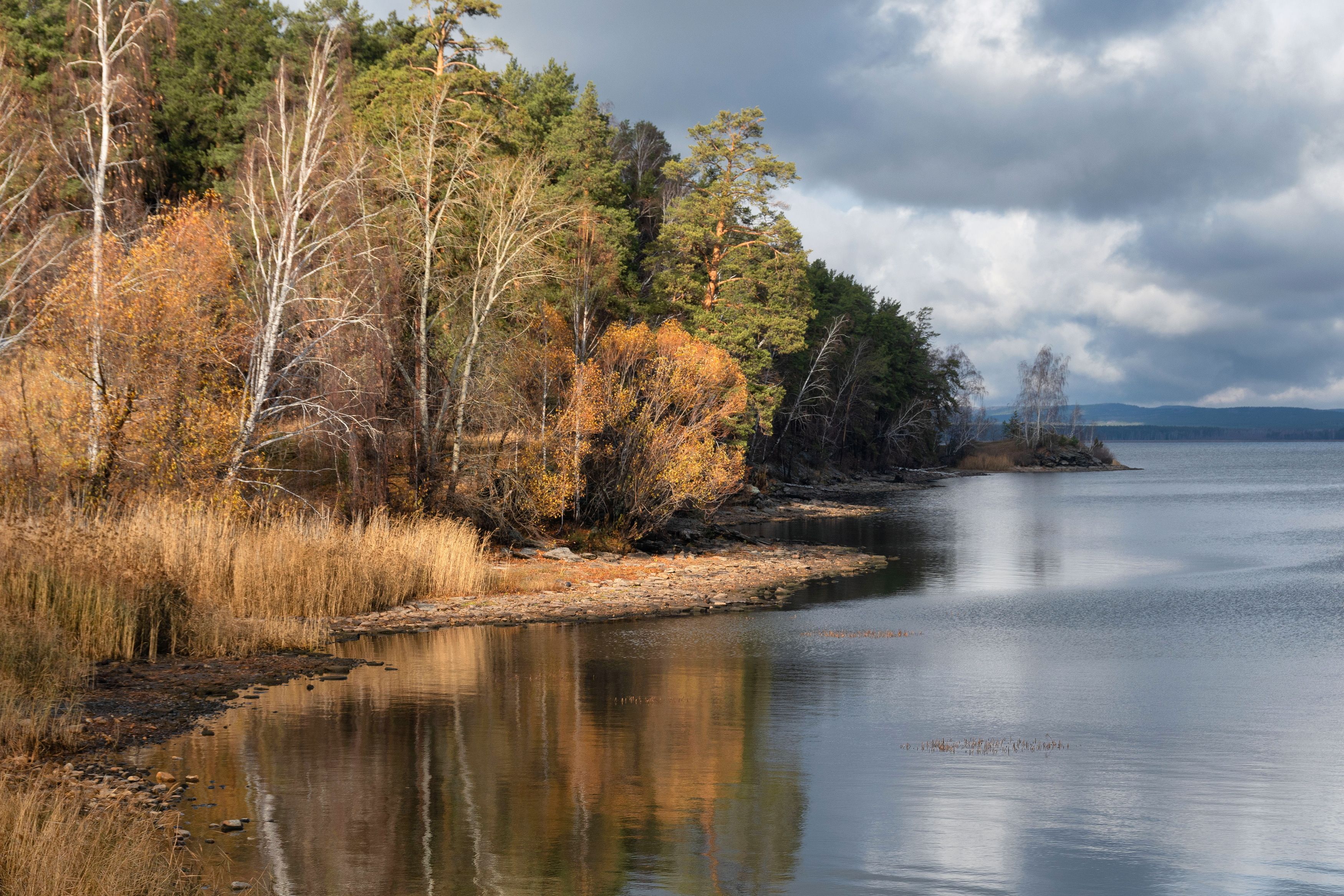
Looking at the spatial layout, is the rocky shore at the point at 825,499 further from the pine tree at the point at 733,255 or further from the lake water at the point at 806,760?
the lake water at the point at 806,760

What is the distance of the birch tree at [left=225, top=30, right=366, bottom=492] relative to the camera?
2427cm

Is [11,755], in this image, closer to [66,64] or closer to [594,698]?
[594,698]

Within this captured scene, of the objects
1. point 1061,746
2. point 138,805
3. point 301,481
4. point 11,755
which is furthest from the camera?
point 301,481

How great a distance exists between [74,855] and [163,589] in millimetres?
10974

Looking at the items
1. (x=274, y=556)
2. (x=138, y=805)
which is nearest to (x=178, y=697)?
(x=138, y=805)

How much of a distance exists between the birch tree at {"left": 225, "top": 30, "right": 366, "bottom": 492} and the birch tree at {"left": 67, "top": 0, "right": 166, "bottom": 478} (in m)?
2.90

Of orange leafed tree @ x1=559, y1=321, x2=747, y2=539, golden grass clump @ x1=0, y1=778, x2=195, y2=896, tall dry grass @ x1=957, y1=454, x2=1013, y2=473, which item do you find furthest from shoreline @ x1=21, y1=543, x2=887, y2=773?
tall dry grass @ x1=957, y1=454, x2=1013, y2=473

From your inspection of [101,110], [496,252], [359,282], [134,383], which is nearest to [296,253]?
[359,282]

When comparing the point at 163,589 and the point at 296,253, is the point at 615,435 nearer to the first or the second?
the point at 296,253

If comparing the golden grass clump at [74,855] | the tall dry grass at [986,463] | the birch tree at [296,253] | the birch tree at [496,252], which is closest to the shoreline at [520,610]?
the golden grass clump at [74,855]

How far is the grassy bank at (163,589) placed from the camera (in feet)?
41.7

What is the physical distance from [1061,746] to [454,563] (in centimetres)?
1549

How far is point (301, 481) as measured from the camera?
2842 centimetres

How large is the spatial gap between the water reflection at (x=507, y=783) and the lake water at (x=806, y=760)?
0.04 meters
